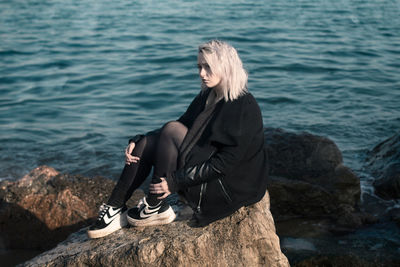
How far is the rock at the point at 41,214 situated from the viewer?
5934mm

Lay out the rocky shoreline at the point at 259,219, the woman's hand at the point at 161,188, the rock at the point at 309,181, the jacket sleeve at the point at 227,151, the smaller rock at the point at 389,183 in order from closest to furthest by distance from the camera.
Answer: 1. the jacket sleeve at the point at 227,151
2. the woman's hand at the point at 161,188
3. the rocky shoreline at the point at 259,219
4. the rock at the point at 309,181
5. the smaller rock at the point at 389,183

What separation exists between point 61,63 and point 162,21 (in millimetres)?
5292

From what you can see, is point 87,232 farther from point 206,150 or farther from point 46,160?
point 46,160

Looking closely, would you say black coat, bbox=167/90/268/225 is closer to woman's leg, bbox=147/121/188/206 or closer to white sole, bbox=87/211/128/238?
woman's leg, bbox=147/121/188/206

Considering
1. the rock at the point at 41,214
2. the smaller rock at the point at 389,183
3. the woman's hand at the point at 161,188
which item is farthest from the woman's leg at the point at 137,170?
the smaller rock at the point at 389,183

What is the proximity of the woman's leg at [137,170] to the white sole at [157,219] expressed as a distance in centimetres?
19

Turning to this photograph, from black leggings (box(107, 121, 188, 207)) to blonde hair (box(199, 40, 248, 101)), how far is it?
0.50m

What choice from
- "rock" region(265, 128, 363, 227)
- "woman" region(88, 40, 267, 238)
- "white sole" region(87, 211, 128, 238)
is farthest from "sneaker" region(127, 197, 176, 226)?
"rock" region(265, 128, 363, 227)

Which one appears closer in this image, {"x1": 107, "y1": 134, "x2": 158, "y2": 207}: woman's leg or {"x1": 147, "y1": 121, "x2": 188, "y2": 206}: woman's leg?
{"x1": 147, "y1": 121, "x2": 188, "y2": 206}: woman's leg

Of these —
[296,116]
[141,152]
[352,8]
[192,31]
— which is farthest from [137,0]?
[141,152]

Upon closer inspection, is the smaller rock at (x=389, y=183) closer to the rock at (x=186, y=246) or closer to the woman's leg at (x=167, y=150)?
the rock at (x=186, y=246)

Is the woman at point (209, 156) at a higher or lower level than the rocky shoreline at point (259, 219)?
higher

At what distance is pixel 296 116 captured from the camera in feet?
34.0

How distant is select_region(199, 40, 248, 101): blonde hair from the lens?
151 inches
